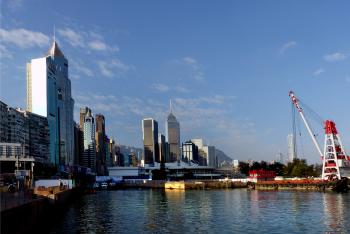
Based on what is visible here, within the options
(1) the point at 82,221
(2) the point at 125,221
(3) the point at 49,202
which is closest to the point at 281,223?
(2) the point at 125,221

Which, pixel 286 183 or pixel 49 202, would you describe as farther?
pixel 286 183

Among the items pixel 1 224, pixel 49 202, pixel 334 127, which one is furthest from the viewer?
pixel 334 127

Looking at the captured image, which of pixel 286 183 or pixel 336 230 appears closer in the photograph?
pixel 336 230

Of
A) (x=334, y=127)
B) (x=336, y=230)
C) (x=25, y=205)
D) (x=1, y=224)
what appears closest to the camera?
(x=1, y=224)

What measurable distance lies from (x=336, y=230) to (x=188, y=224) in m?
19.5

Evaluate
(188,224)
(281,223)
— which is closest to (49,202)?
(188,224)

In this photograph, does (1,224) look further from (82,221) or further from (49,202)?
(49,202)

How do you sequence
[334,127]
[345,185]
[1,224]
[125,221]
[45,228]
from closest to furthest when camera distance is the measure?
[1,224] → [45,228] → [125,221] → [345,185] → [334,127]

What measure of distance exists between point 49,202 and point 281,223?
37518mm

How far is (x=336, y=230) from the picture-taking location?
52.6 meters

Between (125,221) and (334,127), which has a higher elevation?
(334,127)

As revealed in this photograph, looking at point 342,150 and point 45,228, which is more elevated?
point 342,150

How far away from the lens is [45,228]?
5969 cm

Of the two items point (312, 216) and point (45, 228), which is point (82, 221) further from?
point (312, 216)
